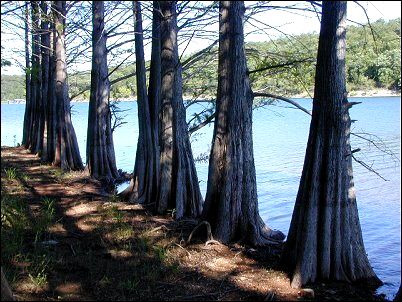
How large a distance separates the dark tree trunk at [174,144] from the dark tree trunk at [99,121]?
4472mm

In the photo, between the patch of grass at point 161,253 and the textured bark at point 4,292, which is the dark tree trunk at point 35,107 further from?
the textured bark at point 4,292

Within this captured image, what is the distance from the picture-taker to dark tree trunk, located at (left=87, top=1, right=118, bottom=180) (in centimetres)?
1327

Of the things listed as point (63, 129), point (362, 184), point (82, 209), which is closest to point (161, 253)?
point (82, 209)

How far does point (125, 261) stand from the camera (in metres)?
6.17

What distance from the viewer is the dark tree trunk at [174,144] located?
8.97 meters

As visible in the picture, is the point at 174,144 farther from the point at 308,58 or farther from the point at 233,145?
the point at 308,58

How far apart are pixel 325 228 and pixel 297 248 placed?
418 millimetres

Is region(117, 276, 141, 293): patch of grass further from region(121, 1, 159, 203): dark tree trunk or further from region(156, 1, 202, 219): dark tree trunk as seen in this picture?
region(121, 1, 159, 203): dark tree trunk

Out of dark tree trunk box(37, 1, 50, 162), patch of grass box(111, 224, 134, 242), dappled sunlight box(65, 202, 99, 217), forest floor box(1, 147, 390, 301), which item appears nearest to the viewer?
forest floor box(1, 147, 390, 301)

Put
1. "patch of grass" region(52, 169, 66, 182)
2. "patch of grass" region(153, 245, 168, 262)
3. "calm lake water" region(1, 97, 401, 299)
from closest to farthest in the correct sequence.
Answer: "patch of grass" region(153, 245, 168, 262) → "calm lake water" region(1, 97, 401, 299) → "patch of grass" region(52, 169, 66, 182)

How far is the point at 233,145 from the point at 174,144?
75.4 inches

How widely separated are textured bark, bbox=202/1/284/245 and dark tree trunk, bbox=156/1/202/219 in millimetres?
1567

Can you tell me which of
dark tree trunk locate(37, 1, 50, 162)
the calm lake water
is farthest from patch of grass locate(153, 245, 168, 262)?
dark tree trunk locate(37, 1, 50, 162)

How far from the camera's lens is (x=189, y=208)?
29.8 feet
